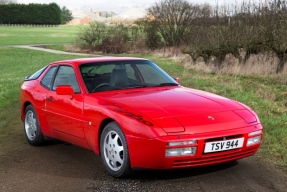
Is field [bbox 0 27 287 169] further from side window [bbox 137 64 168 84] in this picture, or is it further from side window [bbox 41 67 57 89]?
side window [bbox 137 64 168 84]

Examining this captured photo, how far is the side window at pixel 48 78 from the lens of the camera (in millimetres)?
6619

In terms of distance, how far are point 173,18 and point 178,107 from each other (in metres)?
31.6

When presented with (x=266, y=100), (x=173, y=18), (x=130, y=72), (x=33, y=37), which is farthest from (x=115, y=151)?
(x=33, y=37)

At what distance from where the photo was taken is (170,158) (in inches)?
175

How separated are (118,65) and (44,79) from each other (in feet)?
4.54

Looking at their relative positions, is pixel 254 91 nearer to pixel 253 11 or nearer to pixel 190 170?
pixel 253 11

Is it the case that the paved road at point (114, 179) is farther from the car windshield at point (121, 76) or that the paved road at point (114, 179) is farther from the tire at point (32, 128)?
the car windshield at point (121, 76)

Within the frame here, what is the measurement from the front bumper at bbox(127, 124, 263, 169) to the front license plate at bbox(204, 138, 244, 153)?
0.03m

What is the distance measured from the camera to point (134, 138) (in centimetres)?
456

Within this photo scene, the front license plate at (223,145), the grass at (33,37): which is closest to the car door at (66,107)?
the front license plate at (223,145)

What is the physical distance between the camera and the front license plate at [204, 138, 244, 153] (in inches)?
177

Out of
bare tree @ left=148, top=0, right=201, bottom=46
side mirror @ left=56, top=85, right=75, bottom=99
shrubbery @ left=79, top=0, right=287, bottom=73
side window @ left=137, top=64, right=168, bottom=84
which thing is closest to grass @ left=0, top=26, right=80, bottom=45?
bare tree @ left=148, top=0, right=201, bottom=46

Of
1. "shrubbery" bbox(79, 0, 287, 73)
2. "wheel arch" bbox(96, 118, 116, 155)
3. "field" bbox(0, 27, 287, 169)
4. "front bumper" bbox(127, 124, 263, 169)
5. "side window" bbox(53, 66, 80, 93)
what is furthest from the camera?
"shrubbery" bbox(79, 0, 287, 73)

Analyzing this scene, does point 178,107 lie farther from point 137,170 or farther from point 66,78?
point 66,78
